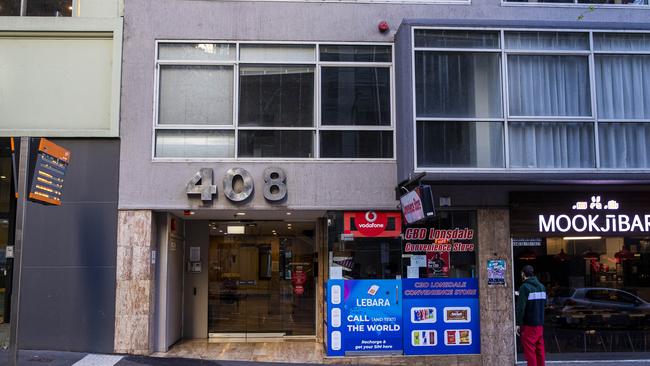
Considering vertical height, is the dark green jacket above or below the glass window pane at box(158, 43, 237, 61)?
below

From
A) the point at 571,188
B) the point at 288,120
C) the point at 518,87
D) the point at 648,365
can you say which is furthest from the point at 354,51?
the point at 648,365

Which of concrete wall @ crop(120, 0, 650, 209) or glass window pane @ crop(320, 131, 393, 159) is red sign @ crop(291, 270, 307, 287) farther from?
glass window pane @ crop(320, 131, 393, 159)

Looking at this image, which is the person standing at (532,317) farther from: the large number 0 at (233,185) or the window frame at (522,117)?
the large number 0 at (233,185)

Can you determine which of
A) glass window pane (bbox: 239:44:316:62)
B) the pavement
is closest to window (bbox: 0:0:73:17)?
glass window pane (bbox: 239:44:316:62)

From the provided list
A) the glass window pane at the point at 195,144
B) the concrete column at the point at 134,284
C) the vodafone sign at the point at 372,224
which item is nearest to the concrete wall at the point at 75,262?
the concrete column at the point at 134,284

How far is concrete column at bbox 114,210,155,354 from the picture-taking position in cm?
1107

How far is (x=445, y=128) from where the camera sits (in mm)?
10961

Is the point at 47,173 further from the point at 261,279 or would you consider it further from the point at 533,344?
the point at 533,344

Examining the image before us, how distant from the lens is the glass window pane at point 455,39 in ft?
36.4

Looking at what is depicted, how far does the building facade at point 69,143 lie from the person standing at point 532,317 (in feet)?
22.4

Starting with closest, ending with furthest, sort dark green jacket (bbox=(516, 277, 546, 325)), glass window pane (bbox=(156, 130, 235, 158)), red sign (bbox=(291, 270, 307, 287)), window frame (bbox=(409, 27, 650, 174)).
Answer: dark green jacket (bbox=(516, 277, 546, 325)) < window frame (bbox=(409, 27, 650, 174)) < glass window pane (bbox=(156, 130, 235, 158)) < red sign (bbox=(291, 270, 307, 287))

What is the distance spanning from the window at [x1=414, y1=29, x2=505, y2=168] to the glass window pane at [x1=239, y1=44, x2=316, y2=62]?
6.85 feet

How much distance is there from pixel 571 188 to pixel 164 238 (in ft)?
24.5

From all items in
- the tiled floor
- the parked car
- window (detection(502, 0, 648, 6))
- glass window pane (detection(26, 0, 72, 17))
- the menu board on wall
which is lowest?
the tiled floor
